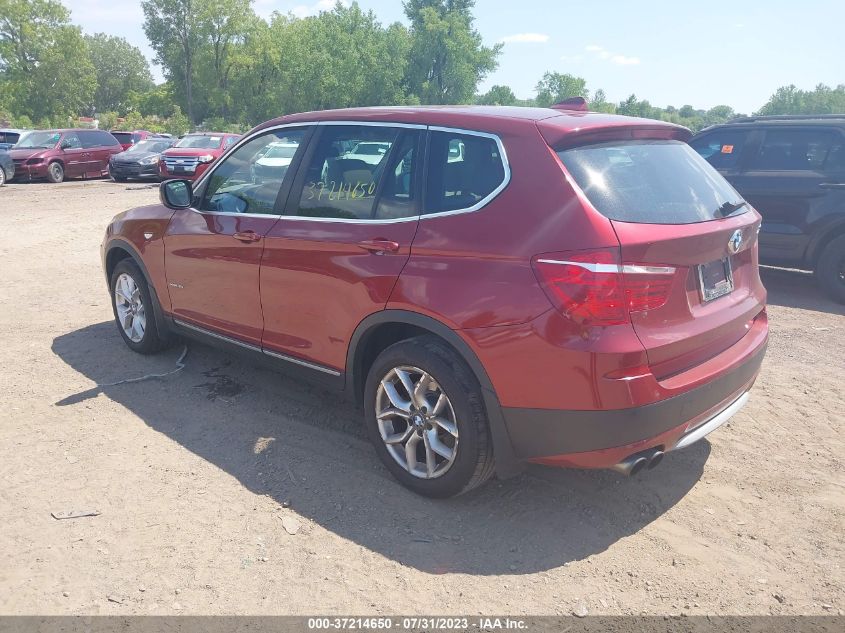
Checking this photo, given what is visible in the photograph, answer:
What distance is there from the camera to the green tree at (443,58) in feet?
232

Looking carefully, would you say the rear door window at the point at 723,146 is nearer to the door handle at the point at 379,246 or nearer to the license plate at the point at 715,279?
the license plate at the point at 715,279

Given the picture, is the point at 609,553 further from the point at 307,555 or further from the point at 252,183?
the point at 252,183

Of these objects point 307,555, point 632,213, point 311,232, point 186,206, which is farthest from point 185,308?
point 632,213

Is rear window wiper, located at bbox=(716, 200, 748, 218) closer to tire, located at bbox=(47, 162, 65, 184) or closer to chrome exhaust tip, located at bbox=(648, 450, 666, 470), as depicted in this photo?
chrome exhaust tip, located at bbox=(648, 450, 666, 470)

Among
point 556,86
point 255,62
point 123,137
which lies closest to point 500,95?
point 556,86

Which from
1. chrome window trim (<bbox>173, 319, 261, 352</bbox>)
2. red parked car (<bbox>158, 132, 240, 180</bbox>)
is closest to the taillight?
chrome window trim (<bbox>173, 319, 261, 352</bbox>)

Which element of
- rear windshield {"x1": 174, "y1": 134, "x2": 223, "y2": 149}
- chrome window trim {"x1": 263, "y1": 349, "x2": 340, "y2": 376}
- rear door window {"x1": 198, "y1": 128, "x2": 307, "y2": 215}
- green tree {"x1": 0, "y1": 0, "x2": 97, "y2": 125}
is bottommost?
chrome window trim {"x1": 263, "y1": 349, "x2": 340, "y2": 376}

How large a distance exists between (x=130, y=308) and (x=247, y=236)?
1.90 metres

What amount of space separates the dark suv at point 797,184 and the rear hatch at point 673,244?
4.49 m

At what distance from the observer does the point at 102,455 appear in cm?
388

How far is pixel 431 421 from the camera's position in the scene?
10.9 ft

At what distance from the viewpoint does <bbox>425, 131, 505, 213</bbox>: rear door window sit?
3.15 metres

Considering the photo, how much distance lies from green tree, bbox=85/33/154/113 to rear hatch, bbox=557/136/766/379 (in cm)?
9491

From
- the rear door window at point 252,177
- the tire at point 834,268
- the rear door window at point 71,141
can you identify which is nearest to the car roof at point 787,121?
the tire at point 834,268
